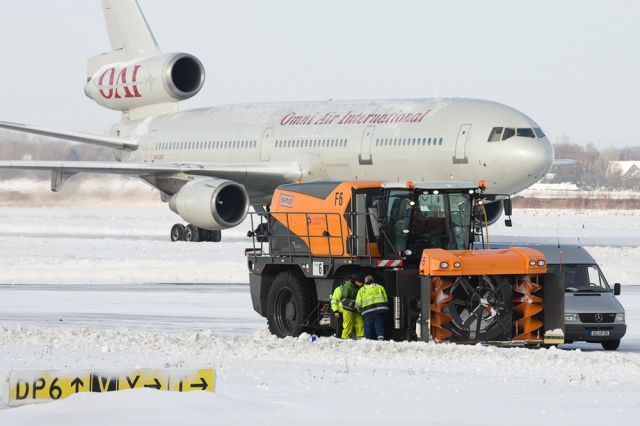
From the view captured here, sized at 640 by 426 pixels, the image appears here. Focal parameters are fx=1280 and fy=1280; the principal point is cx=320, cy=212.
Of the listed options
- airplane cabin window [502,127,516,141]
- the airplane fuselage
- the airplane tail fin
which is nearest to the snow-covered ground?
the airplane fuselage

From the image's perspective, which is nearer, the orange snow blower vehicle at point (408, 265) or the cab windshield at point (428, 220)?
the orange snow blower vehicle at point (408, 265)

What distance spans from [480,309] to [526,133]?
18.4 metres

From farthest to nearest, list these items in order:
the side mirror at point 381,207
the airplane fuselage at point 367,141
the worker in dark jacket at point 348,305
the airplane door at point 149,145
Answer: the airplane door at point 149,145, the airplane fuselage at point 367,141, the side mirror at point 381,207, the worker in dark jacket at point 348,305

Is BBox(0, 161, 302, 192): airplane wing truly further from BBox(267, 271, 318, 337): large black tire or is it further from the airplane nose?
BBox(267, 271, 318, 337): large black tire

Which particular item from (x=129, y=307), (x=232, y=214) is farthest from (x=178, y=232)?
(x=129, y=307)

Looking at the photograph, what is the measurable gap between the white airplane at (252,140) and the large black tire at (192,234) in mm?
32

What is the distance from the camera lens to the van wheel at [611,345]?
17191 millimetres

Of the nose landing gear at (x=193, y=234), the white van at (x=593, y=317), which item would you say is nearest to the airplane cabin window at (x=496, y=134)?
the nose landing gear at (x=193, y=234)

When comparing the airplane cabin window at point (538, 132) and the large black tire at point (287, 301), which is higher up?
the airplane cabin window at point (538, 132)

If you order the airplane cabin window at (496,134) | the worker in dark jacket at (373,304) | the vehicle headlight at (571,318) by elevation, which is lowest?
the vehicle headlight at (571,318)

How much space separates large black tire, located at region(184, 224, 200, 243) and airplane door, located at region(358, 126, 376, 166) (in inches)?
265

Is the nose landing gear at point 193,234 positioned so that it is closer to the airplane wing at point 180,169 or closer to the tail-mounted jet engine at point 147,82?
the airplane wing at point 180,169

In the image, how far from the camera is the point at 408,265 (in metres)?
17.3

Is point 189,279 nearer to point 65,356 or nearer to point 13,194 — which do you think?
point 65,356
